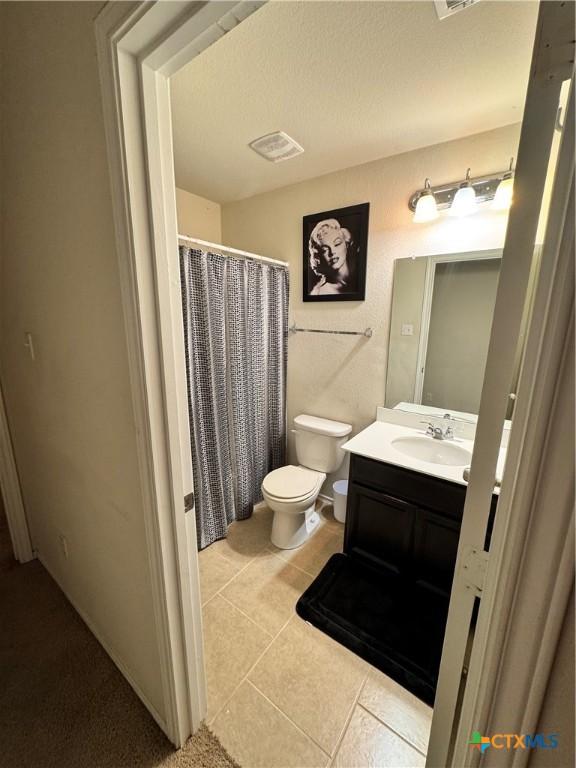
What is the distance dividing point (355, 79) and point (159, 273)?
120 cm

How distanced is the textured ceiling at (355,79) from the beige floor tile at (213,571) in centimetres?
236

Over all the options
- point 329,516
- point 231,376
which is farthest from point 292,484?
point 231,376

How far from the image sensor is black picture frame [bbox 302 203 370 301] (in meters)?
1.97

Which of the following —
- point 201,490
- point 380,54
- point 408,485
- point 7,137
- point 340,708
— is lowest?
point 340,708

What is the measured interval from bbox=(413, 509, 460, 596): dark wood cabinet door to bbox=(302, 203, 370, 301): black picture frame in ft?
4.51

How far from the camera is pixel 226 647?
139cm

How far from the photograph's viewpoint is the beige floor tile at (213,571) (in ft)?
5.52

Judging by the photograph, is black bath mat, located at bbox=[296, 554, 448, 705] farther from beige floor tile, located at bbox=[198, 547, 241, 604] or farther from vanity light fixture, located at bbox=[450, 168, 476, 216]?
vanity light fixture, located at bbox=[450, 168, 476, 216]

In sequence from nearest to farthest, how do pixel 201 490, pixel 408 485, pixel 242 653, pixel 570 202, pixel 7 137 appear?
1. pixel 570 202
2. pixel 7 137
3. pixel 242 653
4. pixel 408 485
5. pixel 201 490

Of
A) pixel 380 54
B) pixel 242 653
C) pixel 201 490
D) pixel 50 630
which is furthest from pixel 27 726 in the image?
pixel 380 54

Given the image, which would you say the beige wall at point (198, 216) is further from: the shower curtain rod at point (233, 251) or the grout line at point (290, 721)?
the grout line at point (290, 721)

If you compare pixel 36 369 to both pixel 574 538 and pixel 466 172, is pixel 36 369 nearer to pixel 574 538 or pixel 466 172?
pixel 574 538

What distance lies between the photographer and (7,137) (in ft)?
3.41

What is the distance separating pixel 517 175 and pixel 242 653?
1.83m
